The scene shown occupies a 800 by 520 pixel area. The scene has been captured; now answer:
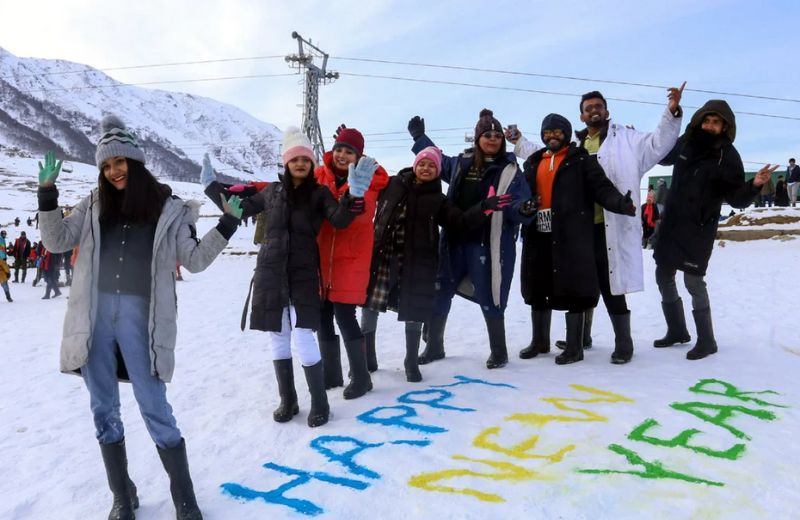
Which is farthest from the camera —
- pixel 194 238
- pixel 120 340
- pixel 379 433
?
pixel 379 433

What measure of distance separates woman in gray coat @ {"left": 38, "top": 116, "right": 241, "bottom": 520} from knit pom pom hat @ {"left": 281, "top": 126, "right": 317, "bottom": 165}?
3.59 ft

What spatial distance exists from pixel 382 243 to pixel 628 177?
6.81ft

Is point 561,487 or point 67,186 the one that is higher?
point 67,186

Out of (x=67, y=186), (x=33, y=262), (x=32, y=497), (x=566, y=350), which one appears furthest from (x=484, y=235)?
(x=67, y=186)

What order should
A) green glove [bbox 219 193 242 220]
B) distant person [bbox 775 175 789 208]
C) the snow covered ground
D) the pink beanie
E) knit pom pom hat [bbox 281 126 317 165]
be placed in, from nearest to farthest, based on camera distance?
1. the snow covered ground
2. green glove [bbox 219 193 242 220]
3. knit pom pom hat [bbox 281 126 317 165]
4. the pink beanie
5. distant person [bbox 775 175 789 208]

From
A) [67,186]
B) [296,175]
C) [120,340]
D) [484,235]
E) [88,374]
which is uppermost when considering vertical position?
[67,186]

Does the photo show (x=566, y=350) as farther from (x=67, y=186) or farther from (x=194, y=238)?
(x=67, y=186)

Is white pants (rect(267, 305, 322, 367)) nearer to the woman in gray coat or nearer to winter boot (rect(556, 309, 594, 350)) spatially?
the woman in gray coat

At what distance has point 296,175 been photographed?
3471 mm

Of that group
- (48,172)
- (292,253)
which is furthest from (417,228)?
(48,172)

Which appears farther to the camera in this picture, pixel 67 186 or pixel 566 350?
pixel 67 186

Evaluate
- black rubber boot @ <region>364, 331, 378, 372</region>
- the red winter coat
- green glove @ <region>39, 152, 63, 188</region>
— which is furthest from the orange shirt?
green glove @ <region>39, 152, 63, 188</region>

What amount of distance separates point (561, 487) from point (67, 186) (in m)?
69.1

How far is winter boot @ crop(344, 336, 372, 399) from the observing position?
12.8ft
